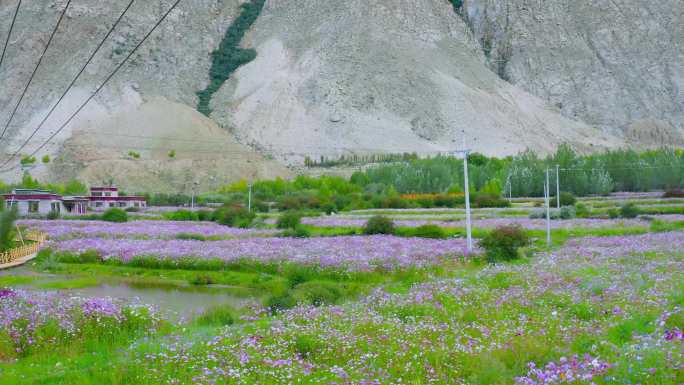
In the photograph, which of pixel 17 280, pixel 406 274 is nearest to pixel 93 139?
pixel 17 280

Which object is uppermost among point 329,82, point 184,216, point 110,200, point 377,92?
point 329,82

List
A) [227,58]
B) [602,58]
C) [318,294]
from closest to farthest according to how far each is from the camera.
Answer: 1. [318,294]
2. [602,58]
3. [227,58]

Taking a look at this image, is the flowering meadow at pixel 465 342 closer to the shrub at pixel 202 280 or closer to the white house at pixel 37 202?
the shrub at pixel 202 280

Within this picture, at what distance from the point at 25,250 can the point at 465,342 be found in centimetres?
2606

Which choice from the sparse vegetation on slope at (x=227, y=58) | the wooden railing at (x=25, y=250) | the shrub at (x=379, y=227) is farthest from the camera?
the sparse vegetation on slope at (x=227, y=58)

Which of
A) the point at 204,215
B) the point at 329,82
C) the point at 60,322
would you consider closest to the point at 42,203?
the point at 204,215

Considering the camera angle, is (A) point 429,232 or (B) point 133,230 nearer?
(A) point 429,232

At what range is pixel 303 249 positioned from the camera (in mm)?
26672

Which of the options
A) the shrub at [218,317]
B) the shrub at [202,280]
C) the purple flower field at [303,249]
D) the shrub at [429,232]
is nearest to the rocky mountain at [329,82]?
the purple flower field at [303,249]

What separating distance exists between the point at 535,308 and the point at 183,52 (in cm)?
11859

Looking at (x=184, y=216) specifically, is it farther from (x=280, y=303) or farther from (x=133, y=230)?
(x=280, y=303)

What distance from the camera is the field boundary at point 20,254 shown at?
2789 centimetres

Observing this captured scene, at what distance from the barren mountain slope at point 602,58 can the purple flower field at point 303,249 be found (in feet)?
301

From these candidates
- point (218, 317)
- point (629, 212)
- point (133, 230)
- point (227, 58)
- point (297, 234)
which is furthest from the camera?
point (227, 58)
